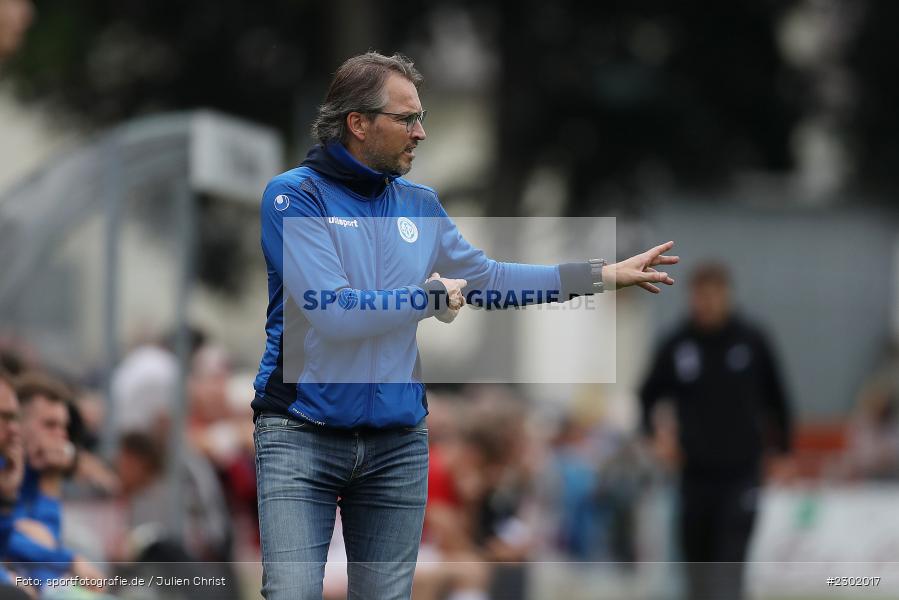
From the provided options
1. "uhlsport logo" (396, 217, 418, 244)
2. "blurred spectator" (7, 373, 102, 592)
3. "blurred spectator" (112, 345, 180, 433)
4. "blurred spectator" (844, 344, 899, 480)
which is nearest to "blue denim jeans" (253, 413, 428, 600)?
"uhlsport logo" (396, 217, 418, 244)

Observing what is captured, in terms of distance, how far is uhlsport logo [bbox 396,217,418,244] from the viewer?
4539 millimetres

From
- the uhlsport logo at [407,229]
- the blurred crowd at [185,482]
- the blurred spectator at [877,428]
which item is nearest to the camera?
the uhlsport logo at [407,229]

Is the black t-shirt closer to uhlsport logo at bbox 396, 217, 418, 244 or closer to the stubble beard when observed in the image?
uhlsport logo at bbox 396, 217, 418, 244

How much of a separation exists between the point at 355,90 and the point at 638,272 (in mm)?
932

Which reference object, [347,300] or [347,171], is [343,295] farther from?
[347,171]

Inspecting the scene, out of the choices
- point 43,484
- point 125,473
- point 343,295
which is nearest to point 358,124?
point 343,295

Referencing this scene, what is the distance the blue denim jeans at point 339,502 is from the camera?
14.3 feet

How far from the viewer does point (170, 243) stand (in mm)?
8680

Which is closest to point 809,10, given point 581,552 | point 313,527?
point 581,552

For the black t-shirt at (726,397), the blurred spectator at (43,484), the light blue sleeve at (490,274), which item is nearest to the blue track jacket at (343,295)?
the light blue sleeve at (490,274)

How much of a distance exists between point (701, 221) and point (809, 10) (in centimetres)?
272

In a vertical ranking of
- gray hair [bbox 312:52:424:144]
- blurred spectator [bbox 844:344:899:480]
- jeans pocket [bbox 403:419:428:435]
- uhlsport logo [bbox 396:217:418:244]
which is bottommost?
blurred spectator [bbox 844:344:899:480]

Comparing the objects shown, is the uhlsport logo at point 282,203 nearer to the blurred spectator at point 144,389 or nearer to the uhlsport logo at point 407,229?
the uhlsport logo at point 407,229

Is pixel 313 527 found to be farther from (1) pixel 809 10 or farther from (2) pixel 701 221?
(1) pixel 809 10
